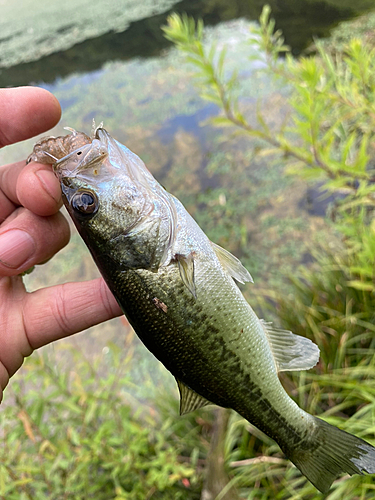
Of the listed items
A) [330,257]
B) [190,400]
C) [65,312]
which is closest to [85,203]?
[65,312]

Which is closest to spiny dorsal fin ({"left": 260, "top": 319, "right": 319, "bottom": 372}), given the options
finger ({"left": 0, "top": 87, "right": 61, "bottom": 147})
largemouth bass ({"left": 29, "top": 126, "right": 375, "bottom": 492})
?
largemouth bass ({"left": 29, "top": 126, "right": 375, "bottom": 492})

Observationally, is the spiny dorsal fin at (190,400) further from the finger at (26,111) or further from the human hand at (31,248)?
the finger at (26,111)

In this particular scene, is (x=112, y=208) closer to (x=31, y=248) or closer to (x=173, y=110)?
(x=31, y=248)

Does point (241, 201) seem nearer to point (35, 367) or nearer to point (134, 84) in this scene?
point (35, 367)

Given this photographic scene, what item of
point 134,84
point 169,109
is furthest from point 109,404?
point 134,84

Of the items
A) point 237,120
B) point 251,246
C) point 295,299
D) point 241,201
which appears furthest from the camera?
point 241,201

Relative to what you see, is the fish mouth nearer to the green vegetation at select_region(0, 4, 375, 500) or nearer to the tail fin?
the green vegetation at select_region(0, 4, 375, 500)

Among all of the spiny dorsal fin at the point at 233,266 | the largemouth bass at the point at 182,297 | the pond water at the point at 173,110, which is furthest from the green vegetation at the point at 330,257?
the spiny dorsal fin at the point at 233,266

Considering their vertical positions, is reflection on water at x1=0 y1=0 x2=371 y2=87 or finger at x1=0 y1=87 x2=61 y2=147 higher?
finger at x1=0 y1=87 x2=61 y2=147
